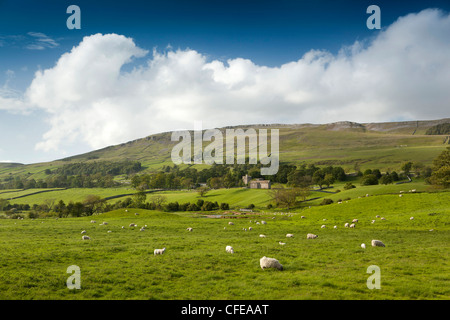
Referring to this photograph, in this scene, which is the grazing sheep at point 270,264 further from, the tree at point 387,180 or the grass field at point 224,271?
the tree at point 387,180

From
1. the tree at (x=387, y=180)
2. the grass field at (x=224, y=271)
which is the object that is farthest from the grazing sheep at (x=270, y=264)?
the tree at (x=387, y=180)

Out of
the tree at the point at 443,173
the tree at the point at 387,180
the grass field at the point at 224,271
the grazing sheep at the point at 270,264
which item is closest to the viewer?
the grass field at the point at 224,271

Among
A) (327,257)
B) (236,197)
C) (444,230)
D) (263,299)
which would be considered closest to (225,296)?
(263,299)

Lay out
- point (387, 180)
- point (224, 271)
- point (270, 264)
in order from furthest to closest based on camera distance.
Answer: point (387, 180), point (270, 264), point (224, 271)

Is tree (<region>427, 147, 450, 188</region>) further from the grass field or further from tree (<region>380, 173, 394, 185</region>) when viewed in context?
tree (<region>380, 173, 394, 185</region>)

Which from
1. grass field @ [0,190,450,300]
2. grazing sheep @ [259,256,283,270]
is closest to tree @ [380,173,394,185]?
grass field @ [0,190,450,300]

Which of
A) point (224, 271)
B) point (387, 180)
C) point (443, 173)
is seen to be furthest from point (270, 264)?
point (387, 180)

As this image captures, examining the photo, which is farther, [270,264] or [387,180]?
[387,180]

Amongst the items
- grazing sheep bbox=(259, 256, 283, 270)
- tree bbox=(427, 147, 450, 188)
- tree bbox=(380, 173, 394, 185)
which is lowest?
tree bbox=(380, 173, 394, 185)

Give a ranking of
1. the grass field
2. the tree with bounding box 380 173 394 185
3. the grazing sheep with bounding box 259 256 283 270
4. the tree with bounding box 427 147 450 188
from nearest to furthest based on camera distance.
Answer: the grass field < the grazing sheep with bounding box 259 256 283 270 < the tree with bounding box 427 147 450 188 < the tree with bounding box 380 173 394 185

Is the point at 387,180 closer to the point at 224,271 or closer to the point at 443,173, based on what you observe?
the point at 443,173

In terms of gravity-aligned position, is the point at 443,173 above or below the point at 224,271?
above

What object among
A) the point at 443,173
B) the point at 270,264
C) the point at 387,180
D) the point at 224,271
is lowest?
the point at 387,180

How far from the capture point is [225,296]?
11133 mm
